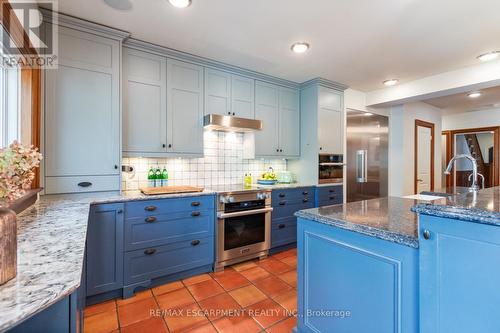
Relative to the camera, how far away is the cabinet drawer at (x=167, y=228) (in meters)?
2.18

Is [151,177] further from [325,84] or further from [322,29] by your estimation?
[325,84]

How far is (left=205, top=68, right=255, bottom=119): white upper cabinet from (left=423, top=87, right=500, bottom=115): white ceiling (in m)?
3.42

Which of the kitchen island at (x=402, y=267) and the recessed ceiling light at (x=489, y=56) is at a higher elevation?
the recessed ceiling light at (x=489, y=56)

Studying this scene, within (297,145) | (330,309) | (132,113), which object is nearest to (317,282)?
(330,309)

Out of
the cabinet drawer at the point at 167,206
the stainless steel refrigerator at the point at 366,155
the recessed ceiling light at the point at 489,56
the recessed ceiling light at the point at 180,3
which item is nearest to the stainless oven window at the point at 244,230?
the cabinet drawer at the point at 167,206

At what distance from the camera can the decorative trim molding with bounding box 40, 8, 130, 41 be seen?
200 centimetres

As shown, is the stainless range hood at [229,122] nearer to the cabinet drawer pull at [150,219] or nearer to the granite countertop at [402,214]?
the cabinet drawer pull at [150,219]

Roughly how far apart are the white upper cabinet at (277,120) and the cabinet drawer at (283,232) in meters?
0.97

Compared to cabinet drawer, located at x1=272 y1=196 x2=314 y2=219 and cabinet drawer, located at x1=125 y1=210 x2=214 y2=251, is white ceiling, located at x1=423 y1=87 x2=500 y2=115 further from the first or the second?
cabinet drawer, located at x1=125 y1=210 x2=214 y2=251

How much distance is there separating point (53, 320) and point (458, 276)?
1.45 meters

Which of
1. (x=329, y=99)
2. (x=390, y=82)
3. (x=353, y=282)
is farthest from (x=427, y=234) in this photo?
(x=390, y=82)

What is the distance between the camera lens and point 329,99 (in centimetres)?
369

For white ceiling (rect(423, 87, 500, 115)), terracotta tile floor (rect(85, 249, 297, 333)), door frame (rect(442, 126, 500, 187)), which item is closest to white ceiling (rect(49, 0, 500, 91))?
white ceiling (rect(423, 87, 500, 115))

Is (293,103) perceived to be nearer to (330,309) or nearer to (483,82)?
(483,82)
